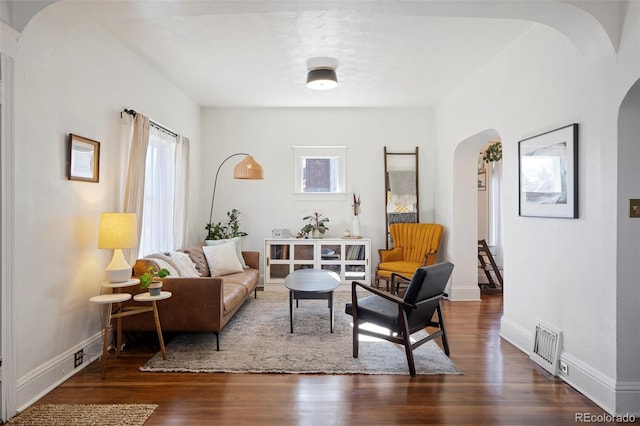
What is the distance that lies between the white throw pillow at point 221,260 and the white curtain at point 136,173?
106 cm

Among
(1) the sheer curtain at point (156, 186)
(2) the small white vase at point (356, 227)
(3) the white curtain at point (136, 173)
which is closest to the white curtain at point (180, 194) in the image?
(1) the sheer curtain at point (156, 186)

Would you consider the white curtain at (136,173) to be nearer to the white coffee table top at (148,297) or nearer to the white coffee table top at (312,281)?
the white coffee table top at (148,297)

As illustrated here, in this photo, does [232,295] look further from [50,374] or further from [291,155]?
[291,155]

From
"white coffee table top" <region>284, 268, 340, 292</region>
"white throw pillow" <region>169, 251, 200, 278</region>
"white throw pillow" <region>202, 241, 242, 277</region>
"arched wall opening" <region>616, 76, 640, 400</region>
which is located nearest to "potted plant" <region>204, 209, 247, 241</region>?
"white throw pillow" <region>202, 241, 242, 277</region>

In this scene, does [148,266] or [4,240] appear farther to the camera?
[148,266]

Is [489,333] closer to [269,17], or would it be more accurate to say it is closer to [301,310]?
[301,310]

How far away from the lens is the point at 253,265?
5000 millimetres

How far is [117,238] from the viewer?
2789mm

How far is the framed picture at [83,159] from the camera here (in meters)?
2.69

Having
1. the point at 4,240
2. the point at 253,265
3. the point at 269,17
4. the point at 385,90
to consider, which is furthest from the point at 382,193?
the point at 4,240

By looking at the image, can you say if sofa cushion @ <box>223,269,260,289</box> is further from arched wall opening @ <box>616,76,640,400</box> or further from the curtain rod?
arched wall opening @ <box>616,76,640,400</box>

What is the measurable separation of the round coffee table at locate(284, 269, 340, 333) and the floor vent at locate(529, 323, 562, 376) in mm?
1841

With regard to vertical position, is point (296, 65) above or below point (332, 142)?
above

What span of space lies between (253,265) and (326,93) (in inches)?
106
